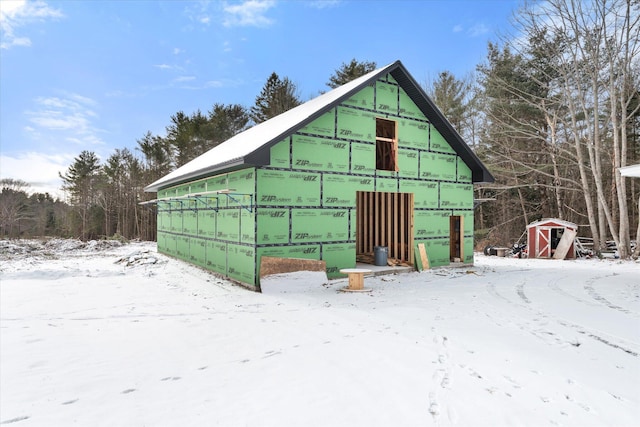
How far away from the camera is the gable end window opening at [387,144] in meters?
11.4

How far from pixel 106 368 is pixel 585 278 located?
12.0 metres

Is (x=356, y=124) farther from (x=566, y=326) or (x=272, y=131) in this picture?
(x=566, y=326)

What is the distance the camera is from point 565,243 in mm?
15820

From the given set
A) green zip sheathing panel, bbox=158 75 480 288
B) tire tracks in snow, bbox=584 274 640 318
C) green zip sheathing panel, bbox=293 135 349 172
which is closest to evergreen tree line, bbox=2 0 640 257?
green zip sheathing panel, bbox=158 75 480 288

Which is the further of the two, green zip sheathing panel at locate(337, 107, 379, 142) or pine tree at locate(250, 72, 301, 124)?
pine tree at locate(250, 72, 301, 124)

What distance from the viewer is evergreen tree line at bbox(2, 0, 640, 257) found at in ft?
52.7

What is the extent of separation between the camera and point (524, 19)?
1772cm

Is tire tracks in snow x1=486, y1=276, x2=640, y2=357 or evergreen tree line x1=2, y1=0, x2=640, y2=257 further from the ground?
evergreen tree line x1=2, y1=0, x2=640, y2=257

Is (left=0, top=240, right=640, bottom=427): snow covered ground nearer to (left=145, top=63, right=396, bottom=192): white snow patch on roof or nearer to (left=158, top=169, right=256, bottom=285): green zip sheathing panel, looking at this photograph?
(left=158, top=169, right=256, bottom=285): green zip sheathing panel

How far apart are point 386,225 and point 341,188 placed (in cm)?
411

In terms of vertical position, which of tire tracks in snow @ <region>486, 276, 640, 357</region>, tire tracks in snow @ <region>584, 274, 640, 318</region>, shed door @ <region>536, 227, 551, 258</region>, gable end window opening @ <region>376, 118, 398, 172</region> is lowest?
tire tracks in snow @ <region>584, 274, 640, 318</region>

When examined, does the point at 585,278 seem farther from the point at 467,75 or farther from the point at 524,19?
the point at 467,75

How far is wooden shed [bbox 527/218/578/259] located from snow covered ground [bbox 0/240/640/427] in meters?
7.79

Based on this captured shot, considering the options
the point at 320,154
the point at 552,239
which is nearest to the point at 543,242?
the point at 552,239
